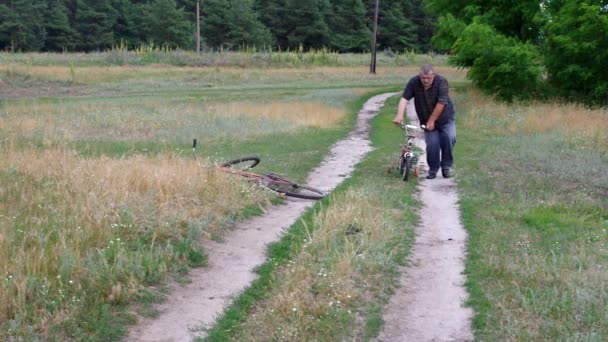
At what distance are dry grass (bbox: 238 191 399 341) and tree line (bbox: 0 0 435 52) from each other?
76197mm

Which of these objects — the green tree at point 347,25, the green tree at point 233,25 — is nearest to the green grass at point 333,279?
the green tree at point 233,25

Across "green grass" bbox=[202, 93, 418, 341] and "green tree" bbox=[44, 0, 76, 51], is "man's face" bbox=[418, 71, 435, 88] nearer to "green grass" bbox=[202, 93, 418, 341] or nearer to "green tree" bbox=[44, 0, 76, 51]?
"green grass" bbox=[202, 93, 418, 341]

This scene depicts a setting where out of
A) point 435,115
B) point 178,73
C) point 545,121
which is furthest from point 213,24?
point 435,115

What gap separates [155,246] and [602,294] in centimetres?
422

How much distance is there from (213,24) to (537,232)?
3341 inches

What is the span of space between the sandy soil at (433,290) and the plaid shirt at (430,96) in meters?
2.59

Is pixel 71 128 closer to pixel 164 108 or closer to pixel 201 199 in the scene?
pixel 164 108

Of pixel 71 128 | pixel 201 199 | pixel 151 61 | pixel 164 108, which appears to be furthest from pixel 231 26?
pixel 201 199

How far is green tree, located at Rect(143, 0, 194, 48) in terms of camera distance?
85.2m

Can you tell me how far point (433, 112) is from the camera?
11711 millimetres

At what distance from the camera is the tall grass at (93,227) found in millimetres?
5480

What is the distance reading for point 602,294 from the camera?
602 centimetres

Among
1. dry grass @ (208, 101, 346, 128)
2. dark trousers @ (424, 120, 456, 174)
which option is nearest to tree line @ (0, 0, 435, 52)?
dry grass @ (208, 101, 346, 128)

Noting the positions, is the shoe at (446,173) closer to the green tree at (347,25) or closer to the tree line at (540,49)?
the tree line at (540,49)
